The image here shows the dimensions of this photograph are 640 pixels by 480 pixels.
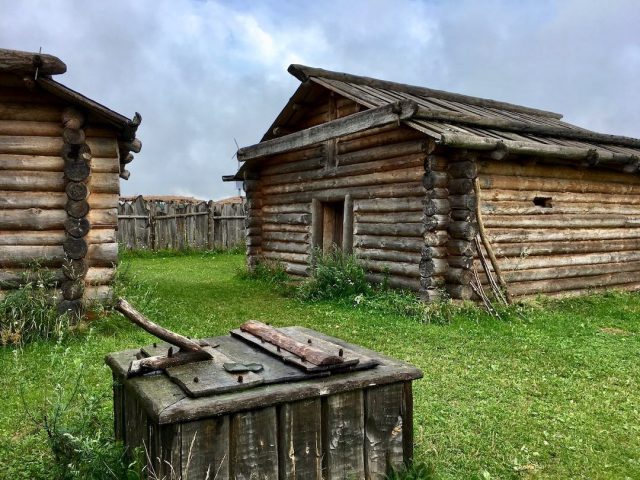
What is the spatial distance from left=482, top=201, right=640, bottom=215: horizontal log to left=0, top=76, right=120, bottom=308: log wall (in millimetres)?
6083

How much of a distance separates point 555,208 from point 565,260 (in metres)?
1.02

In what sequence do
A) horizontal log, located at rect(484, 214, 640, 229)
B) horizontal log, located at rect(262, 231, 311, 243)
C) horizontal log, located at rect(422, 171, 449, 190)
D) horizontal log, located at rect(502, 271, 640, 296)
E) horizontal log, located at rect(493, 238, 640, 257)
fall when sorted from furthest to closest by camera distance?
horizontal log, located at rect(262, 231, 311, 243) → horizontal log, located at rect(502, 271, 640, 296) → horizontal log, located at rect(493, 238, 640, 257) → horizontal log, located at rect(484, 214, 640, 229) → horizontal log, located at rect(422, 171, 449, 190)

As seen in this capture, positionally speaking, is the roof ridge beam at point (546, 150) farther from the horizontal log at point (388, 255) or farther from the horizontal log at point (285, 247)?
the horizontal log at point (285, 247)

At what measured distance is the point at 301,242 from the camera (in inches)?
487

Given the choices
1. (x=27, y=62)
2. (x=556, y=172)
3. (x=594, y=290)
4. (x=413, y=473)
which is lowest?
(x=413, y=473)

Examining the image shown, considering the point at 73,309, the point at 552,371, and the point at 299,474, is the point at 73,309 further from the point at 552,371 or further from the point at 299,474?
the point at 552,371

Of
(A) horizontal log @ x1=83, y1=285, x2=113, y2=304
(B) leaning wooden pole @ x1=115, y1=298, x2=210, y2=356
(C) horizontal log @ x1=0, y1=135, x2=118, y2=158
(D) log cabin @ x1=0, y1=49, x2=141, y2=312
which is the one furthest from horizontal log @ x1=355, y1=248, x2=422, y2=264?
(B) leaning wooden pole @ x1=115, y1=298, x2=210, y2=356

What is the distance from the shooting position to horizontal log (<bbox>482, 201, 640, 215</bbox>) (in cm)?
931

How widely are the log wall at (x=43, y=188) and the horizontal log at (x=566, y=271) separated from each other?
6080 millimetres

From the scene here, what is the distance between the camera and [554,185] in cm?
1014

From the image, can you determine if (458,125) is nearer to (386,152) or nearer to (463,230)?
(386,152)

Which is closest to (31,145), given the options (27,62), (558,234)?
(27,62)

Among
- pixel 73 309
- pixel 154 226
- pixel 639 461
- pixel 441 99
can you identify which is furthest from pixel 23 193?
pixel 154 226

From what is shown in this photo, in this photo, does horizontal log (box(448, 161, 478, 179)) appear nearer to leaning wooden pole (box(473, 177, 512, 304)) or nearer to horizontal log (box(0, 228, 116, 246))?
leaning wooden pole (box(473, 177, 512, 304))
